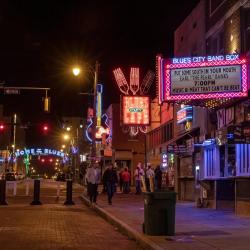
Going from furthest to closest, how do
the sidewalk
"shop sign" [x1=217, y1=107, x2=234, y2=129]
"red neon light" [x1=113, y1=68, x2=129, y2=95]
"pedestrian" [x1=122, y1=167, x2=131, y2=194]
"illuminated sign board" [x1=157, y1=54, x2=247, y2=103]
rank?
"red neon light" [x1=113, y1=68, x2=129, y2=95]
"pedestrian" [x1=122, y1=167, x2=131, y2=194]
"shop sign" [x1=217, y1=107, x2=234, y2=129]
"illuminated sign board" [x1=157, y1=54, x2=247, y2=103]
the sidewalk

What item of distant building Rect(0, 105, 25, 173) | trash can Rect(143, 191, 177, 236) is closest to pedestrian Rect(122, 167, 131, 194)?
distant building Rect(0, 105, 25, 173)

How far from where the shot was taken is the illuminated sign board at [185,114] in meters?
27.8

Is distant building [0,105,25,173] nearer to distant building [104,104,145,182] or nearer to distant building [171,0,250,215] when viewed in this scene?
distant building [104,104,145,182]

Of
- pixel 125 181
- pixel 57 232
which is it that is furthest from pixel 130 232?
pixel 125 181

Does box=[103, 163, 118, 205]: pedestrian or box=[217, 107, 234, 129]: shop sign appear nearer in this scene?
box=[217, 107, 234, 129]: shop sign

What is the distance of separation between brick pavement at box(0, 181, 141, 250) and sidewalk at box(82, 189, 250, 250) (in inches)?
14.9

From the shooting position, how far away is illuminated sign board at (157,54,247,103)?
741 inches

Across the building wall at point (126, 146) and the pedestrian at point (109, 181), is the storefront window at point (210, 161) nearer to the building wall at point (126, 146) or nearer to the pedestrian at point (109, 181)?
the pedestrian at point (109, 181)

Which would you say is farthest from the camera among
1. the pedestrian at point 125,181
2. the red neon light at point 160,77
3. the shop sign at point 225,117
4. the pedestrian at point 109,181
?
the pedestrian at point 125,181

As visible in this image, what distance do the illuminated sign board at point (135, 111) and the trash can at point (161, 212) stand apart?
Answer: 25442mm

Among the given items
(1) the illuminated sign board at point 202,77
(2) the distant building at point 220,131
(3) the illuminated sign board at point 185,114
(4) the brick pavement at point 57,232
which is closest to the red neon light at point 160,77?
(1) the illuminated sign board at point 202,77

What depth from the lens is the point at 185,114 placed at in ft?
93.2

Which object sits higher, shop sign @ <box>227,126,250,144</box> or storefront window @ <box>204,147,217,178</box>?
shop sign @ <box>227,126,250,144</box>

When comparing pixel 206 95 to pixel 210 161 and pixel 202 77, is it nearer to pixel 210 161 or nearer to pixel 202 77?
pixel 202 77
